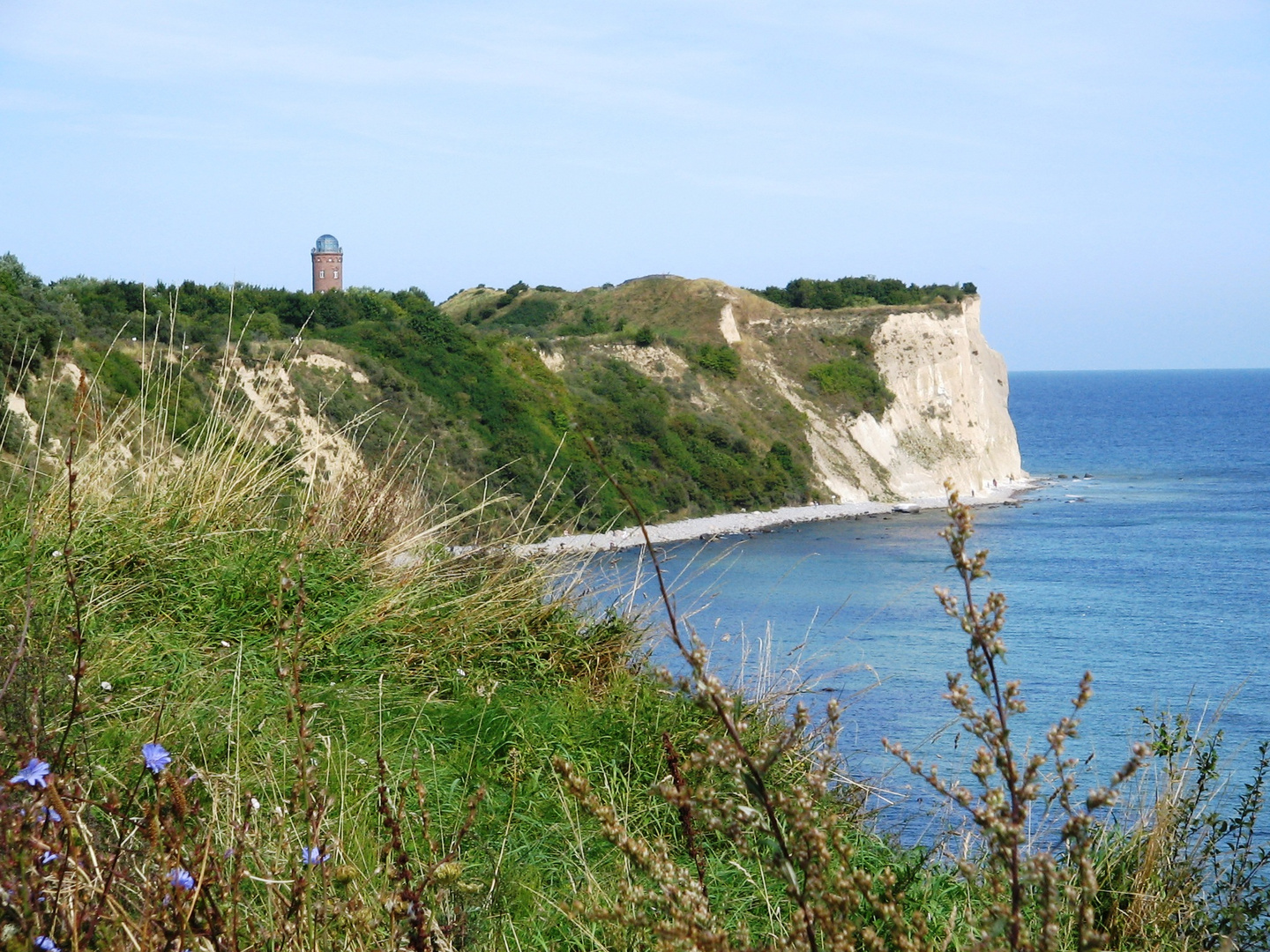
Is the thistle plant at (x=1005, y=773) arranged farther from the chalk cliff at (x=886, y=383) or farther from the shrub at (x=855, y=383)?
the shrub at (x=855, y=383)

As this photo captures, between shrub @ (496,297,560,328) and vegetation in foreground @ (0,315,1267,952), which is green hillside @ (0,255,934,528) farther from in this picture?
vegetation in foreground @ (0,315,1267,952)

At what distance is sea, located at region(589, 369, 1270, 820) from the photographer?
25.9ft

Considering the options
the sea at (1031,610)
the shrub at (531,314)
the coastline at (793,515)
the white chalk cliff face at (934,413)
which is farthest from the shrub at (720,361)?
the shrub at (531,314)

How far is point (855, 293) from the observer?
76875mm

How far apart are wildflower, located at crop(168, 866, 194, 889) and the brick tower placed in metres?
67.4

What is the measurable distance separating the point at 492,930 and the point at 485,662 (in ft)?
8.07

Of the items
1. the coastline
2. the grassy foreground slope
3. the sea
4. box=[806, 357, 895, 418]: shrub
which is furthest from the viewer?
box=[806, 357, 895, 418]: shrub

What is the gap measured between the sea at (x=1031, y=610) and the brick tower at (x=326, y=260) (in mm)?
32403

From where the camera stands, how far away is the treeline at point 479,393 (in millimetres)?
31312

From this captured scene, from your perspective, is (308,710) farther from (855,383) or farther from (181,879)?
(855,383)

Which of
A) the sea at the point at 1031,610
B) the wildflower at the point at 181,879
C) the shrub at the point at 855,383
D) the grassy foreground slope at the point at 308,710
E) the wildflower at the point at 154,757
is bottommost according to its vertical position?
the sea at the point at 1031,610

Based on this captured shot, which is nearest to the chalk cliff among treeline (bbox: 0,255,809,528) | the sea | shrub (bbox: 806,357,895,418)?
shrub (bbox: 806,357,895,418)

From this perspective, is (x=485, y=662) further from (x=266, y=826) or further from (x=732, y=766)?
(x=732, y=766)

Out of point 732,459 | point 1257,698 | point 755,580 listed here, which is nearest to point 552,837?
point 1257,698
